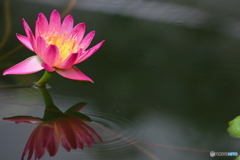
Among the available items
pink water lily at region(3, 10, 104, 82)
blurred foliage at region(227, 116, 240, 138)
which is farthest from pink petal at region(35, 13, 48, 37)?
blurred foliage at region(227, 116, 240, 138)

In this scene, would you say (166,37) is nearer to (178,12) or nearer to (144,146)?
(178,12)

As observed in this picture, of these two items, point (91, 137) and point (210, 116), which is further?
point (210, 116)

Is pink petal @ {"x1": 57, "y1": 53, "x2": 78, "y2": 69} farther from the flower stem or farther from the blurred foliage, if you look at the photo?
the blurred foliage

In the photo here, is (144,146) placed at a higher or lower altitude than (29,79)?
lower

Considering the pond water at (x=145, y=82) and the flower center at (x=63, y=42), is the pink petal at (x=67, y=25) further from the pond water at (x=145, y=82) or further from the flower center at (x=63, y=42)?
the pond water at (x=145, y=82)

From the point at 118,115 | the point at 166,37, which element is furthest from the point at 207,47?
the point at 118,115

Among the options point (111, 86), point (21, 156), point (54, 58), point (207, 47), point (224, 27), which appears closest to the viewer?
point (21, 156)

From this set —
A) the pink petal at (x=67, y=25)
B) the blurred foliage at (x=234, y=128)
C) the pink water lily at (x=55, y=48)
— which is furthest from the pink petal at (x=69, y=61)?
the blurred foliage at (x=234, y=128)

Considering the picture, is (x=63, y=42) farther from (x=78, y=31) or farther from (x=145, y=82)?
(x=145, y=82)
